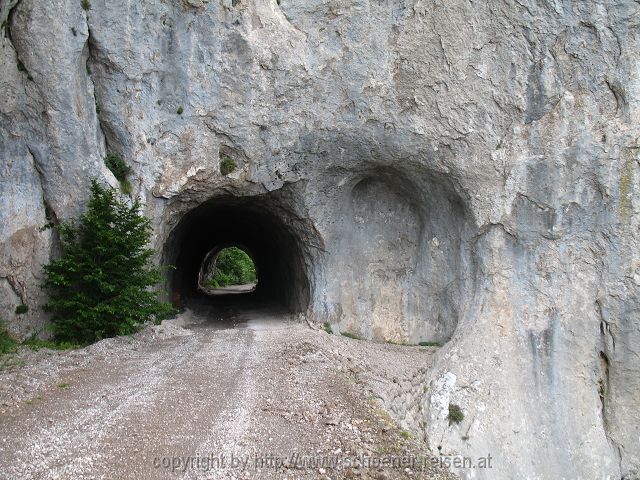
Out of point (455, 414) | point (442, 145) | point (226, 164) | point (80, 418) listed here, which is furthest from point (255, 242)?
point (80, 418)

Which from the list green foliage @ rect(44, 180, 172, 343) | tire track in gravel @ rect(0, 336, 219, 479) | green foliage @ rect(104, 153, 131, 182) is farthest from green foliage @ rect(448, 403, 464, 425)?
green foliage @ rect(104, 153, 131, 182)

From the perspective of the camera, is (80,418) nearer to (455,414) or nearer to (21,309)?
(21,309)

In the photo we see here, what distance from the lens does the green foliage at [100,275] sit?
11.4m

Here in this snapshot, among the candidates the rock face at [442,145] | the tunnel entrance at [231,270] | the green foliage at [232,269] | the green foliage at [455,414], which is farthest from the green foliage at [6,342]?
the green foliage at [232,269]

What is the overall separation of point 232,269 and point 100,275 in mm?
37603

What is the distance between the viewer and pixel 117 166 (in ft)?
42.8

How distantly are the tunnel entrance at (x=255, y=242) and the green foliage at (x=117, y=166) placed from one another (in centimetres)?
280

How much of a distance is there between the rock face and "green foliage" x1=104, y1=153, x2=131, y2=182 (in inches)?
9.6

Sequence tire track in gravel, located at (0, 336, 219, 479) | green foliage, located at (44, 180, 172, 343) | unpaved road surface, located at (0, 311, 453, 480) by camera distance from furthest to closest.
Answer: green foliage, located at (44, 180, 172, 343) → unpaved road surface, located at (0, 311, 453, 480) → tire track in gravel, located at (0, 336, 219, 479)

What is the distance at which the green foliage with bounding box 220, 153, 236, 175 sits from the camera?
45.7 feet

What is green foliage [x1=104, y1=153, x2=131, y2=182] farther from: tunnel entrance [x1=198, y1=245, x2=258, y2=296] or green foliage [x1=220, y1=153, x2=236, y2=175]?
tunnel entrance [x1=198, y1=245, x2=258, y2=296]

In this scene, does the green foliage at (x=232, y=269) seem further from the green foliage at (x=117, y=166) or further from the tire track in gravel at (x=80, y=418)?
the tire track in gravel at (x=80, y=418)

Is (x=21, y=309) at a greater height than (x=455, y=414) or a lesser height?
greater

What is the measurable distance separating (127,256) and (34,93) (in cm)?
440
